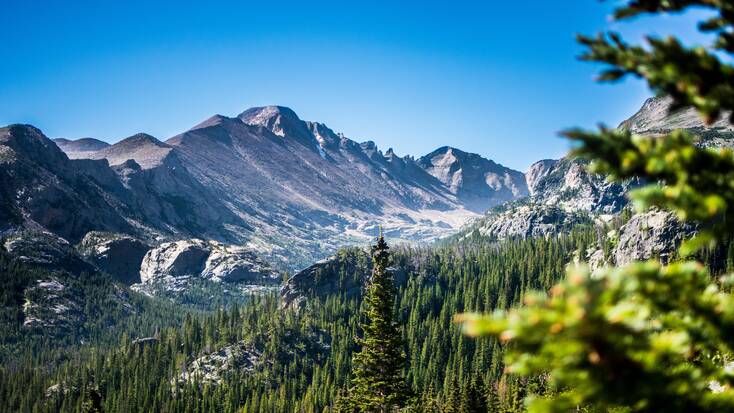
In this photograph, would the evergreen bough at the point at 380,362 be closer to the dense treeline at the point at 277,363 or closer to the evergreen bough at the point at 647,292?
the evergreen bough at the point at 647,292

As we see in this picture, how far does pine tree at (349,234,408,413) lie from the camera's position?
32.4 m

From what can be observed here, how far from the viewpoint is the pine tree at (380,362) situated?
1276 inches

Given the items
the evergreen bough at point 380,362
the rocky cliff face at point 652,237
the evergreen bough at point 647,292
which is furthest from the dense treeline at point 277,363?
the evergreen bough at point 647,292

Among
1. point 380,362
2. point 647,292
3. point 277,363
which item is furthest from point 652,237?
point 647,292

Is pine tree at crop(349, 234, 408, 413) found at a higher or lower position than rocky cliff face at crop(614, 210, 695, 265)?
lower

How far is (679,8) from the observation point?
4738 mm

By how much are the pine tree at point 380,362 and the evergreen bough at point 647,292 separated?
1107 inches

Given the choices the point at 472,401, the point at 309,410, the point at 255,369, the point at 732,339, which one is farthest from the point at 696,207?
the point at 255,369

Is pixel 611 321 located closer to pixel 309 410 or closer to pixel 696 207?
pixel 696 207

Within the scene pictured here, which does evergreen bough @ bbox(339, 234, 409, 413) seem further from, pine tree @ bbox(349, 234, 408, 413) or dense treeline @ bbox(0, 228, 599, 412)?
dense treeline @ bbox(0, 228, 599, 412)

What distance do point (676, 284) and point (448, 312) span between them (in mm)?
186962

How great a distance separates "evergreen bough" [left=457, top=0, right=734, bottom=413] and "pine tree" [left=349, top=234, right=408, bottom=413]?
28125 mm

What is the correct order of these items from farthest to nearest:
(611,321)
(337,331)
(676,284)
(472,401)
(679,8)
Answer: (337,331) < (472,401) < (679,8) < (676,284) < (611,321)

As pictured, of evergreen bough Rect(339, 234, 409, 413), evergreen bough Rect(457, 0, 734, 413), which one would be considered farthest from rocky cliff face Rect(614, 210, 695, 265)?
evergreen bough Rect(457, 0, 734, 413)
